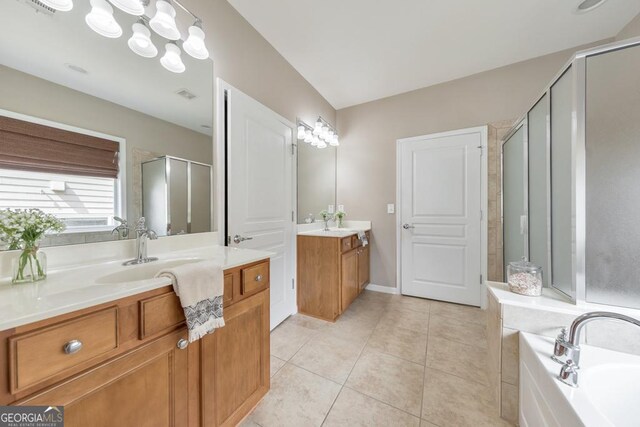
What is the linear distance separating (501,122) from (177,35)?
290 cm

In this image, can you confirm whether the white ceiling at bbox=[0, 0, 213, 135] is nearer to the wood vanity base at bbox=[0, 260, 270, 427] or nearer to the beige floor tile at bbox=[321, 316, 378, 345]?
the wood vanity base at bbox=[0, 260, 270, 427]

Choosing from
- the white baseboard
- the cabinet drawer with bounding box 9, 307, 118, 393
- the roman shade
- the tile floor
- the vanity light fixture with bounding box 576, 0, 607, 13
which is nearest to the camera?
the cabinet drawer with bounding box 9, 307, 118, 393

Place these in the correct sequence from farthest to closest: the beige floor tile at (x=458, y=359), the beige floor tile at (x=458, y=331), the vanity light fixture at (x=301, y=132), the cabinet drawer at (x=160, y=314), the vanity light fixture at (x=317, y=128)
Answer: the vanity light fixture at (x=317, y=128)
the vanity light fixture at (x=301, y=132)
the beige floor tile at (x=458, y=331)
the beige floor tile at (x=458, y=359)
the cabinet drawer at (x=160, y=314)

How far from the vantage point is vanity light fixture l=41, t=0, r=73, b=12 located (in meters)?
0.89

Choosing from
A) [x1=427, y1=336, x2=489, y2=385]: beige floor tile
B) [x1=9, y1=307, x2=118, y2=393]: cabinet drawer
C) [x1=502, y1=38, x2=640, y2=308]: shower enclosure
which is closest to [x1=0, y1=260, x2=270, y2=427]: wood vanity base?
[x1=9, y1=307, x2=118, y2=393]: cabinet drawer

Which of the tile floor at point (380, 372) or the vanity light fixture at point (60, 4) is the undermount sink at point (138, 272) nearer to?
the tile floor at point (380, 372)

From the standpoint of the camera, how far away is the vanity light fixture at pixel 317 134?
96.0 inches

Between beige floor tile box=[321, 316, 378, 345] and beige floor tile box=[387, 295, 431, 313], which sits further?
beige floor tile box=[387, 295, 431, 313]

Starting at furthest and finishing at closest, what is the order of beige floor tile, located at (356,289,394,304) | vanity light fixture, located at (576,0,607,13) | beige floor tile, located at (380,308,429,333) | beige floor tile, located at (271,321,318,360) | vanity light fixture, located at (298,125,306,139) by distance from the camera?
1. beige floor tile, located at (356,289,394,304)
2. vanity light fixture, located at (298,125,306,139)
3. beige floor tile, located at (380,308,429,333)
4. beige floor tile, located at (271,321,318,360)
5. vanity light fixture, located at (576,0,607,13)

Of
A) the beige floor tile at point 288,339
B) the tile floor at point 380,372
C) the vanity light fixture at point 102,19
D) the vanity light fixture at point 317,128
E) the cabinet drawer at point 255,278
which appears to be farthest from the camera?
the vanity light fixture at point 317,128

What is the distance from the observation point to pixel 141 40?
44.8 inches

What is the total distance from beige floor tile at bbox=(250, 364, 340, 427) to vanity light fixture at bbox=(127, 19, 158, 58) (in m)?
2.02

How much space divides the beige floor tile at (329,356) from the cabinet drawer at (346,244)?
779 millimetres

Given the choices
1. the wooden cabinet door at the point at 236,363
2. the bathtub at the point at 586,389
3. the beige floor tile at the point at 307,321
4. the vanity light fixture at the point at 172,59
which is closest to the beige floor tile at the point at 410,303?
the beige floor tile at the point at 307,321
